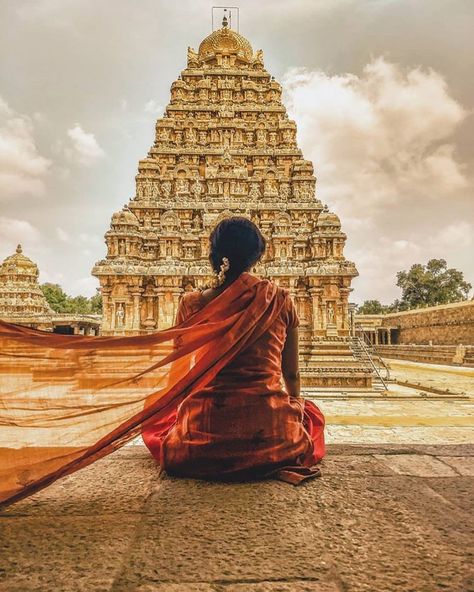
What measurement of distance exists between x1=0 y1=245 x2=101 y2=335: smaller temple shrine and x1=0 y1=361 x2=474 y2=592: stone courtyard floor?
30080mm

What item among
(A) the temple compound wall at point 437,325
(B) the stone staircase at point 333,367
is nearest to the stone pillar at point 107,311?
(B) the stone staircase at point 333,367

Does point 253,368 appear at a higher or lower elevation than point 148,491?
higher

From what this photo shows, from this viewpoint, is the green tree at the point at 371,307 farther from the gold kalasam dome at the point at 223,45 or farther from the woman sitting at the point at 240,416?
the woman sitting at the point at 240,416

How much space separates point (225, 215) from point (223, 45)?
649 inches

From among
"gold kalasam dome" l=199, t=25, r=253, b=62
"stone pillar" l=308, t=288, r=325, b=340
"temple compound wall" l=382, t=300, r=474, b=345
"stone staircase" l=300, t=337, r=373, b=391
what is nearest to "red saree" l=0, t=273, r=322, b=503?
"stone staircase" l=300, t=337, r=373, b=391

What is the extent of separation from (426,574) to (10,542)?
1623 millimetres

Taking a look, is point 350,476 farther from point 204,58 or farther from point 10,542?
point 204,58

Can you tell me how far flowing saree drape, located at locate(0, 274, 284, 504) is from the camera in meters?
2.03

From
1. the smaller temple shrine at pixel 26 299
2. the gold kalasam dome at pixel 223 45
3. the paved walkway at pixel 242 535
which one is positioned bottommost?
the paved walkway at pixel 242 535

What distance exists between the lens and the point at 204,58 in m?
27.1

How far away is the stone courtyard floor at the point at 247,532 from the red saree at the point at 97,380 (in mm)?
247

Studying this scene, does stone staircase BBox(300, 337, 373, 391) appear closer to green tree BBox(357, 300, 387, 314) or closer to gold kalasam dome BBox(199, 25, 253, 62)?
gold kalasam dome BBox(199, 25, 253, 62)

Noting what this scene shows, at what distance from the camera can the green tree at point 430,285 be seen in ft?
161

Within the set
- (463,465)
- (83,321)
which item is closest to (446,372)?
(463,465)
